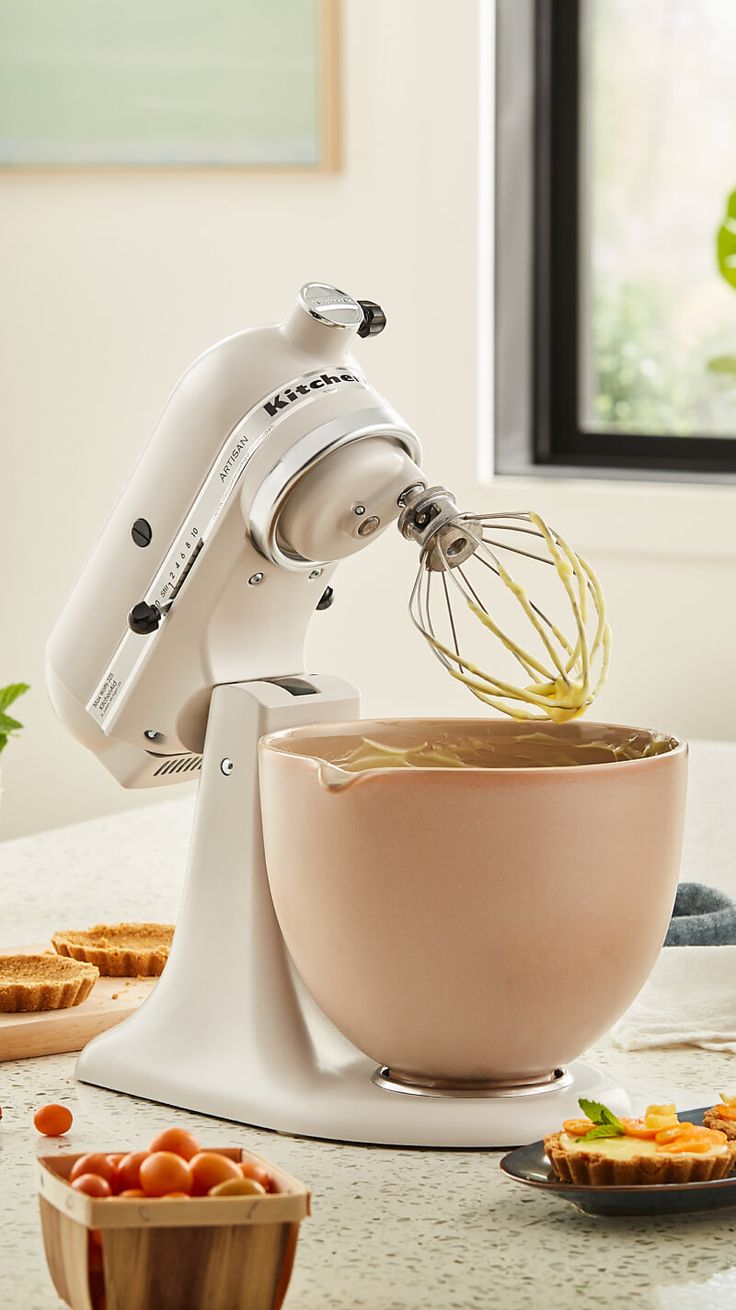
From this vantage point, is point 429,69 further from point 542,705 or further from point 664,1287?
point 664,1287

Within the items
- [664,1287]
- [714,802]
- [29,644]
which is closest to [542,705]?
[664,1287]

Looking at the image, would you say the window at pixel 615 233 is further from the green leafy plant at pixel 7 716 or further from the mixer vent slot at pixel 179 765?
the mixer vent slot at pixel 179 765

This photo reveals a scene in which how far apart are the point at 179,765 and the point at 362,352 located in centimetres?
178

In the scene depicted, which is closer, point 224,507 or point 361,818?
point 361,818

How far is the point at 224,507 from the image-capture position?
81 cm

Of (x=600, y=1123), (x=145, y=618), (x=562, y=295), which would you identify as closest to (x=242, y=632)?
(x=145, y=618)

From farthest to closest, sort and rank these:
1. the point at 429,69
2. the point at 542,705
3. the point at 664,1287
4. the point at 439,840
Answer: the point at 429,69 < the point at 542,705 < the point at 439,840 < the point at 664,1287

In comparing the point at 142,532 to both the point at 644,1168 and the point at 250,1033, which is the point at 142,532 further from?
the point at 644,1168

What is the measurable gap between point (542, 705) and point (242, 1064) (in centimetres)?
21

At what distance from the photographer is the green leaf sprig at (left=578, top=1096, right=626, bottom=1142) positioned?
0.66 metres

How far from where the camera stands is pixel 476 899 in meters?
0.69

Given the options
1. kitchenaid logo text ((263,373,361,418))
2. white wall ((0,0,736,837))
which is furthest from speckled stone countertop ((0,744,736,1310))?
white wall ((0,0,736,837))

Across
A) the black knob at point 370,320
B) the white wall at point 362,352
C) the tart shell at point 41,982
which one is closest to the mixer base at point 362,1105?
the tart shell at point 41,982

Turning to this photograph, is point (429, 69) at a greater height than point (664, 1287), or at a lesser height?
greater
